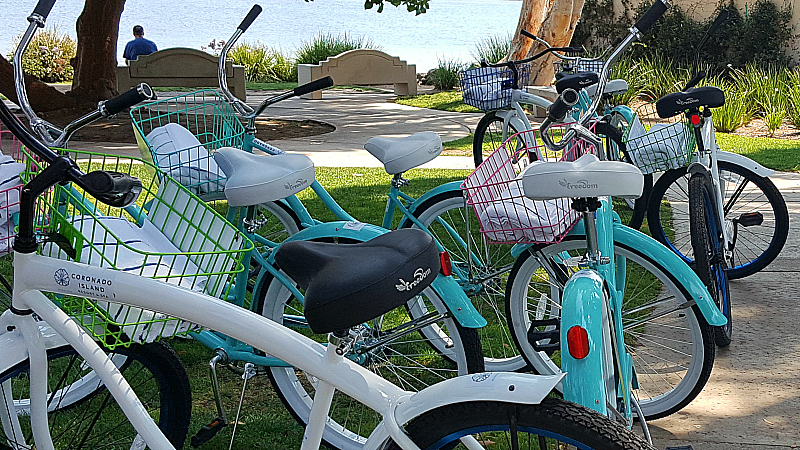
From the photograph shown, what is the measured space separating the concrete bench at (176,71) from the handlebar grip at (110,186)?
11985 millimetres

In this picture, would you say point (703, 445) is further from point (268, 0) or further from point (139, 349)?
point (268, 0)

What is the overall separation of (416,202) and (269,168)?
104cm

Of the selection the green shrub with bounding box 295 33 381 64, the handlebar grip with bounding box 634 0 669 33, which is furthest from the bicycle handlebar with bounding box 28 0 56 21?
the green shrub with bounding box 295 33 381 64

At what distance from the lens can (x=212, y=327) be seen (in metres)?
1.91

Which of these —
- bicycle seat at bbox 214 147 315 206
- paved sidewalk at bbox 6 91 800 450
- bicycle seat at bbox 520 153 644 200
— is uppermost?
bicycle seat at bbox 520 153 644 200

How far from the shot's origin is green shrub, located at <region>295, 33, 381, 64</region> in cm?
2056

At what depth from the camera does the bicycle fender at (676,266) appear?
2.97 meters

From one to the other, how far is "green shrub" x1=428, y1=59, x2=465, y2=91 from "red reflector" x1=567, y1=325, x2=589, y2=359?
611 inches

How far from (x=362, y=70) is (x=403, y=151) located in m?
13.1

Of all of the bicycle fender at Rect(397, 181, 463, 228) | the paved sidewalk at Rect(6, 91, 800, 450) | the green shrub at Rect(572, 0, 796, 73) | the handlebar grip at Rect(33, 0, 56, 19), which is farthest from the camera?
the green shrub at Rect(572, 0, 796, 73)

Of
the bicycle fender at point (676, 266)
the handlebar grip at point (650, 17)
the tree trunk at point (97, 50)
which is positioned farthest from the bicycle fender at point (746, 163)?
the tree trunk at point (97, 50)

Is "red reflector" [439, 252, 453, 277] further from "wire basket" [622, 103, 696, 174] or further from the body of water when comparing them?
the body of water

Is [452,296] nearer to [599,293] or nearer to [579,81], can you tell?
[599,293]

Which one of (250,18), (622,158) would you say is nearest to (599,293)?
(250,18)
